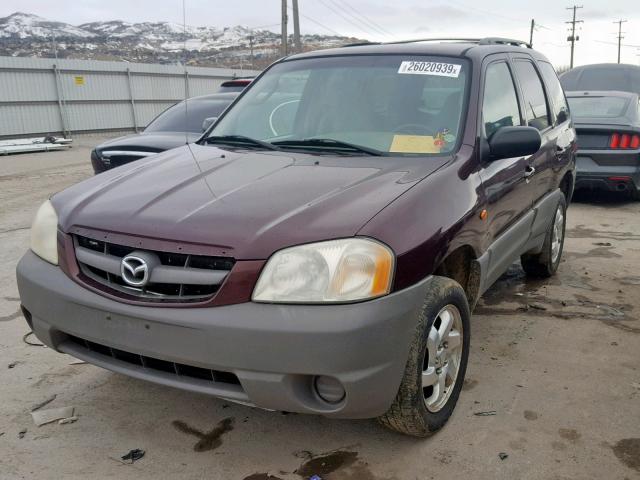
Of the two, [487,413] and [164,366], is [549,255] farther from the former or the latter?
[164,366]

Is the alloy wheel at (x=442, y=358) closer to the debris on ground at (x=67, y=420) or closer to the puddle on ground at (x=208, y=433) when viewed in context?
the puddle on ground at (x=208, y=433)

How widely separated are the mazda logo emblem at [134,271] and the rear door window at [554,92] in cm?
350

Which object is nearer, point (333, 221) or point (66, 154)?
point (333, 221)

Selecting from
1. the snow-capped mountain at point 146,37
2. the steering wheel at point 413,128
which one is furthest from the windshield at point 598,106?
the snow-capped mountain at point 146,37

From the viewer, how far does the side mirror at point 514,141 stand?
10.6 ft

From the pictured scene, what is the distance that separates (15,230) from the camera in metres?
6.98

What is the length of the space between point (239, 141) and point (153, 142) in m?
3.80

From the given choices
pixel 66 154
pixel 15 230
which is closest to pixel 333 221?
pixel 15 230

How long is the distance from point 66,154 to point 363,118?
1430 centimetres

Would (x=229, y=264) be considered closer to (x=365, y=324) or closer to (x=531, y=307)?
(x=365, y=324)

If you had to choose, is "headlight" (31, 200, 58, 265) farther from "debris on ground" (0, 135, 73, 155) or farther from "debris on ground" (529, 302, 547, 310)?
"debris on ground" (0, 135, 73, 155)

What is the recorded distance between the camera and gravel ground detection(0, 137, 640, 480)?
2.65 meters

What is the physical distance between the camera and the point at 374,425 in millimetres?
2973

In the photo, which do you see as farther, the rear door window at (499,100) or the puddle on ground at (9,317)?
the puddle on ground at (9,317)
